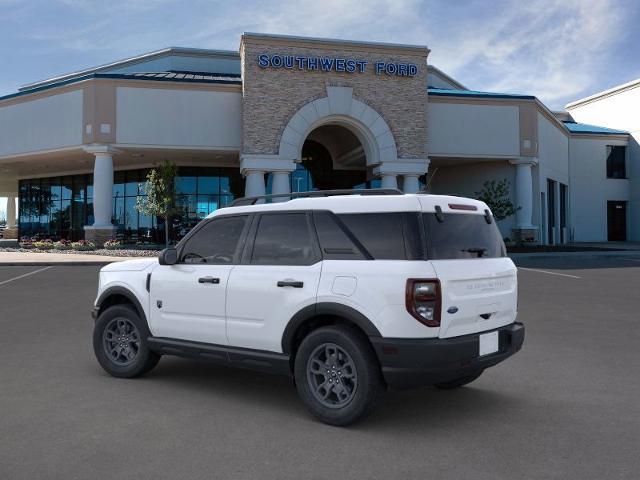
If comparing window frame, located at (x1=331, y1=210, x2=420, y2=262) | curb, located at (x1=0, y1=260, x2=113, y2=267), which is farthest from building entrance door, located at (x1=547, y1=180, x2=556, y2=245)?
window frame, located at (x1=331, y1=210, x2=420, y2=262)

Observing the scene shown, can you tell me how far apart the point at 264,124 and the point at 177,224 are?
9.35 metres

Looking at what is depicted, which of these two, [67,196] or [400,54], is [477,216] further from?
[67,196]

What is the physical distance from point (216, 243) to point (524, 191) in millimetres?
30007

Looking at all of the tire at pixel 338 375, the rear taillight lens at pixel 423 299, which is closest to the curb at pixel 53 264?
the tire at pixel 338 375

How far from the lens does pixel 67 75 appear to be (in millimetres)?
43781

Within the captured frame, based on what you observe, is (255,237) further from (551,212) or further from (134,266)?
(551,212)

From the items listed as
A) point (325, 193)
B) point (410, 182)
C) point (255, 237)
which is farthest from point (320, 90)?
point (255, 237)

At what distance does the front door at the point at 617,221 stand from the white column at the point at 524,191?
14.7m

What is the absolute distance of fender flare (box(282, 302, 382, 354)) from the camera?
14.5ft

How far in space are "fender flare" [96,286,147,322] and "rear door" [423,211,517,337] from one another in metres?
3.13

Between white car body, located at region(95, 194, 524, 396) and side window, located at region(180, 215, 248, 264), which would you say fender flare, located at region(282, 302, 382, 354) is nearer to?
white car body, located at region(95, 194, 524, 396)

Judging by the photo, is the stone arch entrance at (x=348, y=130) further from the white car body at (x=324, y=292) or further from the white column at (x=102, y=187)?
the white car body at (x=324, y=292)

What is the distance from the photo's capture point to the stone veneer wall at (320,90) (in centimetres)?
2828

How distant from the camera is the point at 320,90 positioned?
2891 cm
